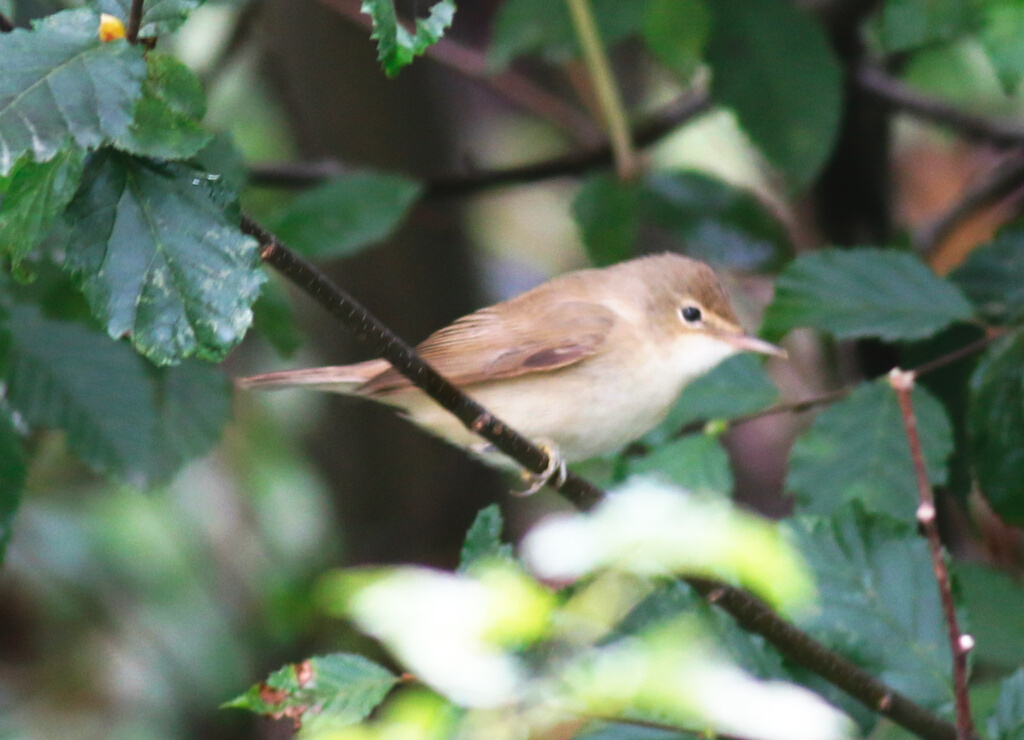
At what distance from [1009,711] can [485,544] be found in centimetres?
89

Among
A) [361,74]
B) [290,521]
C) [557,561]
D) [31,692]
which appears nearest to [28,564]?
[31,692]

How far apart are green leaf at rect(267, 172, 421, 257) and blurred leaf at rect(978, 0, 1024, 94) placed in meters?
1.36

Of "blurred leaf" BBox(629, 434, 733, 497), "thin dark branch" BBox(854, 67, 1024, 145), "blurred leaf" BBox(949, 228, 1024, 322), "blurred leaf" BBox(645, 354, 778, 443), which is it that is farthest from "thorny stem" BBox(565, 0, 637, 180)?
"blurred leaf" BBox(629, 434, 733, 497)

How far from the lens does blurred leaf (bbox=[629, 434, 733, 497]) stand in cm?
232

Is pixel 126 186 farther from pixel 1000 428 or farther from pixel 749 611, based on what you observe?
pixel 1000 428

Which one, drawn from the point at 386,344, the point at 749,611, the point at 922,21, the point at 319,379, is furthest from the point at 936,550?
the point at 922,21

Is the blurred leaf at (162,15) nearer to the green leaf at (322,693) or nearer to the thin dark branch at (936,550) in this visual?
the green leaf at (322,693)

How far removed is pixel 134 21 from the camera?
1287 millimetres

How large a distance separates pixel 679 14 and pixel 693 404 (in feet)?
3.58

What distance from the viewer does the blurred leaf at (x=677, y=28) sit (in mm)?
2928

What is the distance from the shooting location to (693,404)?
2529mm

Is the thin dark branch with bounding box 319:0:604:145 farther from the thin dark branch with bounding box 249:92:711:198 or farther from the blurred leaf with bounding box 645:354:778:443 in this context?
the blurred leaf with bounding box 645:354:778:443

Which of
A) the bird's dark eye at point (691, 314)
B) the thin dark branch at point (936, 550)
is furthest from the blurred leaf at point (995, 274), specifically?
the thin dark branch at point (936, 550)

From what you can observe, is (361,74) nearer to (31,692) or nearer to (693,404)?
(693,404)
